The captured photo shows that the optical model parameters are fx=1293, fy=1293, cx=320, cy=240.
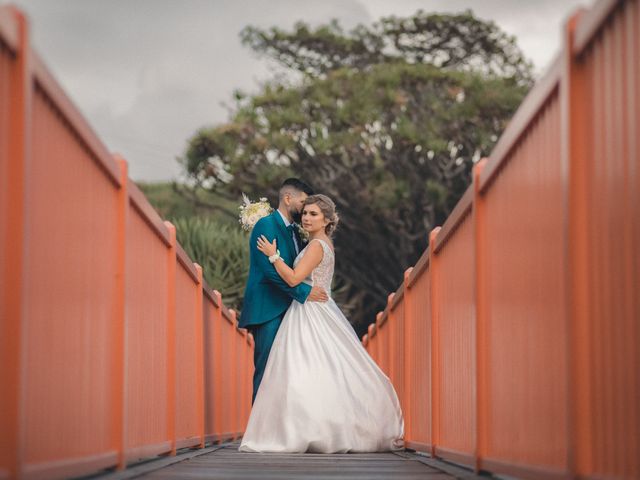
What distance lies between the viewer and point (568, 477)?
3.91 m

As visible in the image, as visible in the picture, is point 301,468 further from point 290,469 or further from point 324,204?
point 324,204

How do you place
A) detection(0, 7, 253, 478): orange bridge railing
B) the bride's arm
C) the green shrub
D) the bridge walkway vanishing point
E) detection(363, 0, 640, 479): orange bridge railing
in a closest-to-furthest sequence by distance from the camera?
detection(363, 0, 640, 479): orange bridge railing → the bridge walkway vanishing point → detection(0, 7, 253, 478): orange bridge railing → the bride's arm → the green shrub

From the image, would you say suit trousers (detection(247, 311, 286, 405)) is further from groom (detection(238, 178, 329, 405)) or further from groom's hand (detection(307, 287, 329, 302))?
groom's hand (detection(307, 287, 329, 302))

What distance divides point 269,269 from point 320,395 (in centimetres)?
127

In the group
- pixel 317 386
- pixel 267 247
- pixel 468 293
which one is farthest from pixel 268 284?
pixel 468 293

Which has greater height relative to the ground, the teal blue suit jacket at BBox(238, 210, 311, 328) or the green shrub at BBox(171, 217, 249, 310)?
the green shrub at BBox(171, 217, 249, 310)

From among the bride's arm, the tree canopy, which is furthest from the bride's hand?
the tree canopy

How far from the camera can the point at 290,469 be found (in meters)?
6.19

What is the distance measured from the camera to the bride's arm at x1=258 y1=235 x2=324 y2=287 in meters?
9.54

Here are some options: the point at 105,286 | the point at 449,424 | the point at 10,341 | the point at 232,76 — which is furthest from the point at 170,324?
the point at 232,76

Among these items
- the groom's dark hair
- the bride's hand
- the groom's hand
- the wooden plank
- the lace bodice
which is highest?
the groom's dark hair

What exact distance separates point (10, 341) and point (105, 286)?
1.66 m

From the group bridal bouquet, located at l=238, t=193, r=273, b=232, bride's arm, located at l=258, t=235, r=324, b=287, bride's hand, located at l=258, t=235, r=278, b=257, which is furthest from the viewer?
bridal bouquet, located at l=238, t=193, r=273, b=232

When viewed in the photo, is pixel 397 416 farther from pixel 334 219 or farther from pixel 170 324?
pixel 170 324
